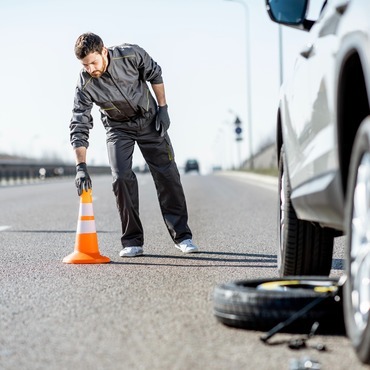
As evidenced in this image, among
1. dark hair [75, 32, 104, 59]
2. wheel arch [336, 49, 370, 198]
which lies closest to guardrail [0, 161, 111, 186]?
dark hair [75, 32, 104, 59]

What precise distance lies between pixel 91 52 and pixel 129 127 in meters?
0.89

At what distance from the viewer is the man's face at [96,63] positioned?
6863mm

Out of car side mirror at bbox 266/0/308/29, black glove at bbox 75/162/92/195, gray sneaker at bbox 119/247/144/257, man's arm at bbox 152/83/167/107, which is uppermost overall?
car side mirror at bbox 266/0/308/29

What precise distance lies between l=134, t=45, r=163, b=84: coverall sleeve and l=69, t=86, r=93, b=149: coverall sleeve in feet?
1.61

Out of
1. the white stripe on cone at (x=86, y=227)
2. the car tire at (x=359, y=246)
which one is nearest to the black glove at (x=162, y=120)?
the white stripe on cone at (x=86, y=227)

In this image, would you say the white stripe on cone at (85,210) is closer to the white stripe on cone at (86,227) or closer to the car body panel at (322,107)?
the white stripe on cone at (86,227)

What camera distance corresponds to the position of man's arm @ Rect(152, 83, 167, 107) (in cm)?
750

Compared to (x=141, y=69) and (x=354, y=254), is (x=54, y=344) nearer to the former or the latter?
(x=354, y=254)

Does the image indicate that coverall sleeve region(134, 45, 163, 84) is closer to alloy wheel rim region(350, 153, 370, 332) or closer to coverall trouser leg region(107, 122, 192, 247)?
coverall trouser leg region(107, 122, 192, 247)

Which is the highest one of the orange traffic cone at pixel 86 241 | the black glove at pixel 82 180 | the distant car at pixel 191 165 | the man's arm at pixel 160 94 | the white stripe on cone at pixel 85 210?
the man's arm at pixel 160 94

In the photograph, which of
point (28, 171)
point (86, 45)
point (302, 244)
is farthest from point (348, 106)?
point (28, 171)

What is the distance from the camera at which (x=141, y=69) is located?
735cm

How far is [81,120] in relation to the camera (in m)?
7.35

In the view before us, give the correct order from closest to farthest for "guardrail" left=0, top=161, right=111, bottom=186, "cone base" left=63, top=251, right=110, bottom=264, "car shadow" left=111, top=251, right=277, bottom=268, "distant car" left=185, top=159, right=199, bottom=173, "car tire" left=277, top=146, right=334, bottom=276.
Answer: "car tire" left=277, top=146, right=334, bottom=276, "car shadow" left=111, top=251, right=277, bottom=268, "cone base" left=63, top=251, right=110, bottom=264, "guardrail" left=0, top=161, right=111, bottom=186, "distant car" left=185, top=159, right=199, bottom=173
